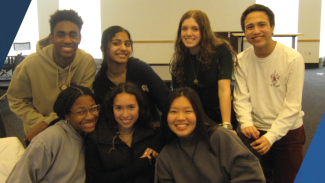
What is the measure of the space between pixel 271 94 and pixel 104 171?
1.13 meters

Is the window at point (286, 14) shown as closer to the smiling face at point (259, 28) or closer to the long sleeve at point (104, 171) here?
the smiling face at point (259, 28)

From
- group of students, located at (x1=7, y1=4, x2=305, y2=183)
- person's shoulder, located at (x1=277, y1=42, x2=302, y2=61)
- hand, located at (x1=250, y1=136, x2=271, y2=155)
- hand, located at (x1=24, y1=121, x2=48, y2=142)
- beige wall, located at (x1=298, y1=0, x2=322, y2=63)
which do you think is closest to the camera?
group of students, located at (x1=7, y1=4, x2=305, y2=183)

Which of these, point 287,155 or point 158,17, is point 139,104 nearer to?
point 287,155

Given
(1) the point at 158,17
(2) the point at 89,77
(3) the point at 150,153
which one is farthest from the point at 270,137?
(1) the point at 158,17

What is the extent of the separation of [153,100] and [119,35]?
53 cm

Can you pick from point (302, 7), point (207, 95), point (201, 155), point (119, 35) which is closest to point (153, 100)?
point (207, 95)

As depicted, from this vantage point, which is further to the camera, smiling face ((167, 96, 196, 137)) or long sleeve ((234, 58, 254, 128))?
long sleeve ((234, 58, 254, 128))

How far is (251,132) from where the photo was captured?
1.58 m

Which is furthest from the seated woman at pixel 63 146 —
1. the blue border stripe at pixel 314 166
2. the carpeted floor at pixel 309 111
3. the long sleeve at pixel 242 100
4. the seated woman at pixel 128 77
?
the carpeted floor at pixel 309 111

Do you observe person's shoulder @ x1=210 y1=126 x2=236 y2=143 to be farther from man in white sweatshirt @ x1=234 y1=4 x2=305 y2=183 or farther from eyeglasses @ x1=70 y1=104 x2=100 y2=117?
eyeglasses @ x1=70 y1=104 x2=100 y2=117

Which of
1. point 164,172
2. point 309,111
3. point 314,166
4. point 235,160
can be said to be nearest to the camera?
point 235,160

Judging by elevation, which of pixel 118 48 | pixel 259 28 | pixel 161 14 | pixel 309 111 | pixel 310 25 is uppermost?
pixel 161 14

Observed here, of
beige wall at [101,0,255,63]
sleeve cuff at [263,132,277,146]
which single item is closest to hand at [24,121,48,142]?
sleeve cuff at [263,132,277,146]

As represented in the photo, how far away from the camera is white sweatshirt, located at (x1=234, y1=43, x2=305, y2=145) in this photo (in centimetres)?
160
